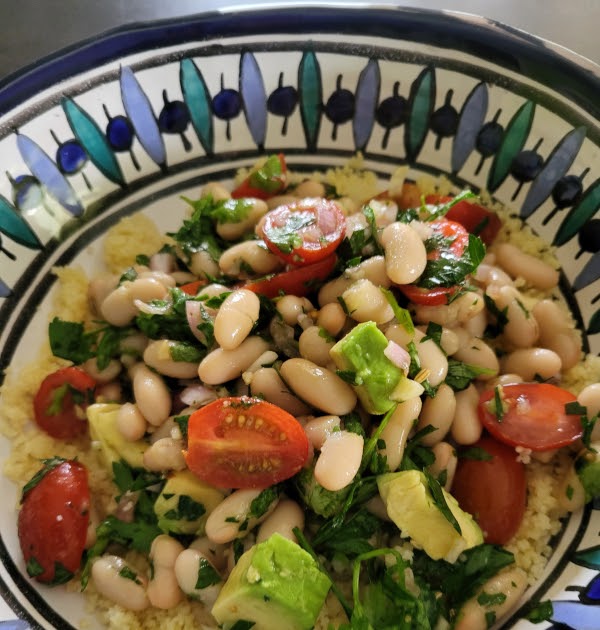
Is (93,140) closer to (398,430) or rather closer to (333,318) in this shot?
(333,318)

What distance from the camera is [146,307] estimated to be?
1449 mm

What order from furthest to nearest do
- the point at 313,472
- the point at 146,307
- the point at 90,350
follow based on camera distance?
1. the point at 90,350
2. the point at 146,307
3. the point at 313,472

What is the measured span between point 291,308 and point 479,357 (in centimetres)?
42

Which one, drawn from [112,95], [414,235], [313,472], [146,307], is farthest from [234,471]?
[112,95]

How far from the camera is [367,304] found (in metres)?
1.27

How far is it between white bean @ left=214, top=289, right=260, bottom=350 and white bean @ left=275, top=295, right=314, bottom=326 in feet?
0.19

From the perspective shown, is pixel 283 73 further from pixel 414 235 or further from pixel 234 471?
pixel 234 471

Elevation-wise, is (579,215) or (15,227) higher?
(579,215)

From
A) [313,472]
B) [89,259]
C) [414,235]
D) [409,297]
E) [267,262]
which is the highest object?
[414,235]

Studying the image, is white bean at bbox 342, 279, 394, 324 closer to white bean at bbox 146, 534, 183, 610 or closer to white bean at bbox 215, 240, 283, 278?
white bean at bbox 215, 240, 283, 278

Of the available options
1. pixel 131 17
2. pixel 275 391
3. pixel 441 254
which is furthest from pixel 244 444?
pixel 131 17

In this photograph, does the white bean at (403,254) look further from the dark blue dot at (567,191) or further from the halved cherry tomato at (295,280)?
the dark blue dot at (567,191)

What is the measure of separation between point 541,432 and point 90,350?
1.02 metres

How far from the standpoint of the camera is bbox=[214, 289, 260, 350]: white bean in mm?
1272
